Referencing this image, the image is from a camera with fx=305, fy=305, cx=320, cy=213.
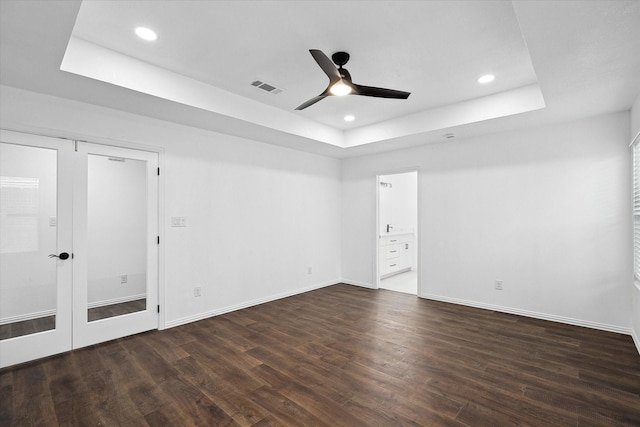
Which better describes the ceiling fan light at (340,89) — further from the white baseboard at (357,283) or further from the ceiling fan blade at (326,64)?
the white baseboard at (357,283)

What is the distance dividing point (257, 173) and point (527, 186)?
3887 mm

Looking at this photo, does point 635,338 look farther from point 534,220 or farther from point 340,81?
point 340,81

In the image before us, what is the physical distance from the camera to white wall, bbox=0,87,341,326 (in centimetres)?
325

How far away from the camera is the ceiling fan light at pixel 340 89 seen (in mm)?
2582

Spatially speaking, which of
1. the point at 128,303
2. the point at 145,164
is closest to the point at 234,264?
the point at 128,303

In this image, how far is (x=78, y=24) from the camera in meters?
2.37

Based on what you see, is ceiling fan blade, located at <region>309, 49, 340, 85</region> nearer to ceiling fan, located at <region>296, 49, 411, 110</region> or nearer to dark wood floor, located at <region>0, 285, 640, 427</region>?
ceiling fan, located at <region>296, 49, 411, 110</region>

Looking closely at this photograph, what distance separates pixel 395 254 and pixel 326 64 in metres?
5.31

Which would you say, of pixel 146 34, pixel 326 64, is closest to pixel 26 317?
pixel 146 34

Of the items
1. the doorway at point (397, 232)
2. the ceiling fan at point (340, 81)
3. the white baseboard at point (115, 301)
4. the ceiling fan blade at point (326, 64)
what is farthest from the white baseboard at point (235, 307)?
the ceiling fan blade at point (326, 64)

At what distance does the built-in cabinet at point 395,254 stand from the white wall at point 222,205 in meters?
1.33

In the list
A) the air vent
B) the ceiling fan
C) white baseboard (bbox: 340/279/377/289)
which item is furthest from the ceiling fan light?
white baseboard (bbox: 340/279/377/289)

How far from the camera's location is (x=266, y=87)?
3533 millimetres

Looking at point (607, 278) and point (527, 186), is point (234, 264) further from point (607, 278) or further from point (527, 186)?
point (607, 278)
